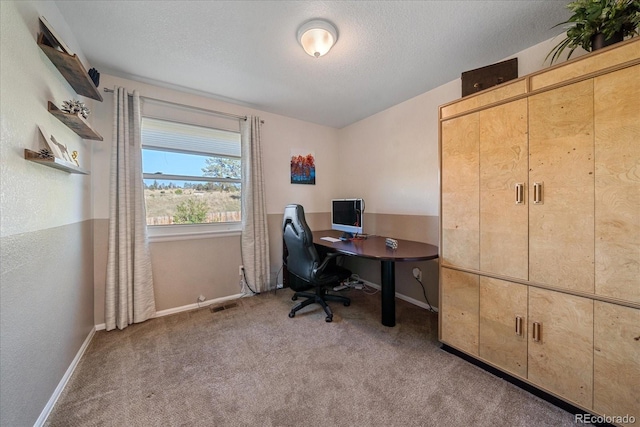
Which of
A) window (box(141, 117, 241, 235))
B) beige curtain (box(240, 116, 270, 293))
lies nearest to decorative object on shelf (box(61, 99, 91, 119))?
window (box(141, 117, 241, 235))

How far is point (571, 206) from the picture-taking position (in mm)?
1285

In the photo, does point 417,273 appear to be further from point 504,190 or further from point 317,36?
point 317,36

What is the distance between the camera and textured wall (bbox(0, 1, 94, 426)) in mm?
Result: 1025

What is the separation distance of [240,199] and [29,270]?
2.00 metres

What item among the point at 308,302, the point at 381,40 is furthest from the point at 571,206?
the point at 308,302

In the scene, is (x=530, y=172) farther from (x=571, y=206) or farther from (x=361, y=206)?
(x=361, y=206)

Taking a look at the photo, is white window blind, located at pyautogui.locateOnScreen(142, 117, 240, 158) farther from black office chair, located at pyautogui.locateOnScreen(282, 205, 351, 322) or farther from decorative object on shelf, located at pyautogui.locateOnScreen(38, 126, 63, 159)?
black office chair, located at pyautogui.locateOnScreen(282, 205, 351, 322)

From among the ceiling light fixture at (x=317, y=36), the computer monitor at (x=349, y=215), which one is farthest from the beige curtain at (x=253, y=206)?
the ceiling light fixture at (x=317, y=36)

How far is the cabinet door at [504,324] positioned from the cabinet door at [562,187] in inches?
7.0

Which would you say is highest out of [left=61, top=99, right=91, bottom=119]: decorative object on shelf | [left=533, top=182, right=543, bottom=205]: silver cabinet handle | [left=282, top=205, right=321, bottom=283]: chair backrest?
[left=61, top=99, right=91, bottom=119]: decorative object on shelf

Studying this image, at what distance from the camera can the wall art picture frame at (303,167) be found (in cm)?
349

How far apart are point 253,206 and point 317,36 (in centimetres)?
201

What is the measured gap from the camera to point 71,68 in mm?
1564

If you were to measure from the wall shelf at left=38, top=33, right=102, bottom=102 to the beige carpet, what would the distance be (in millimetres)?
2149
